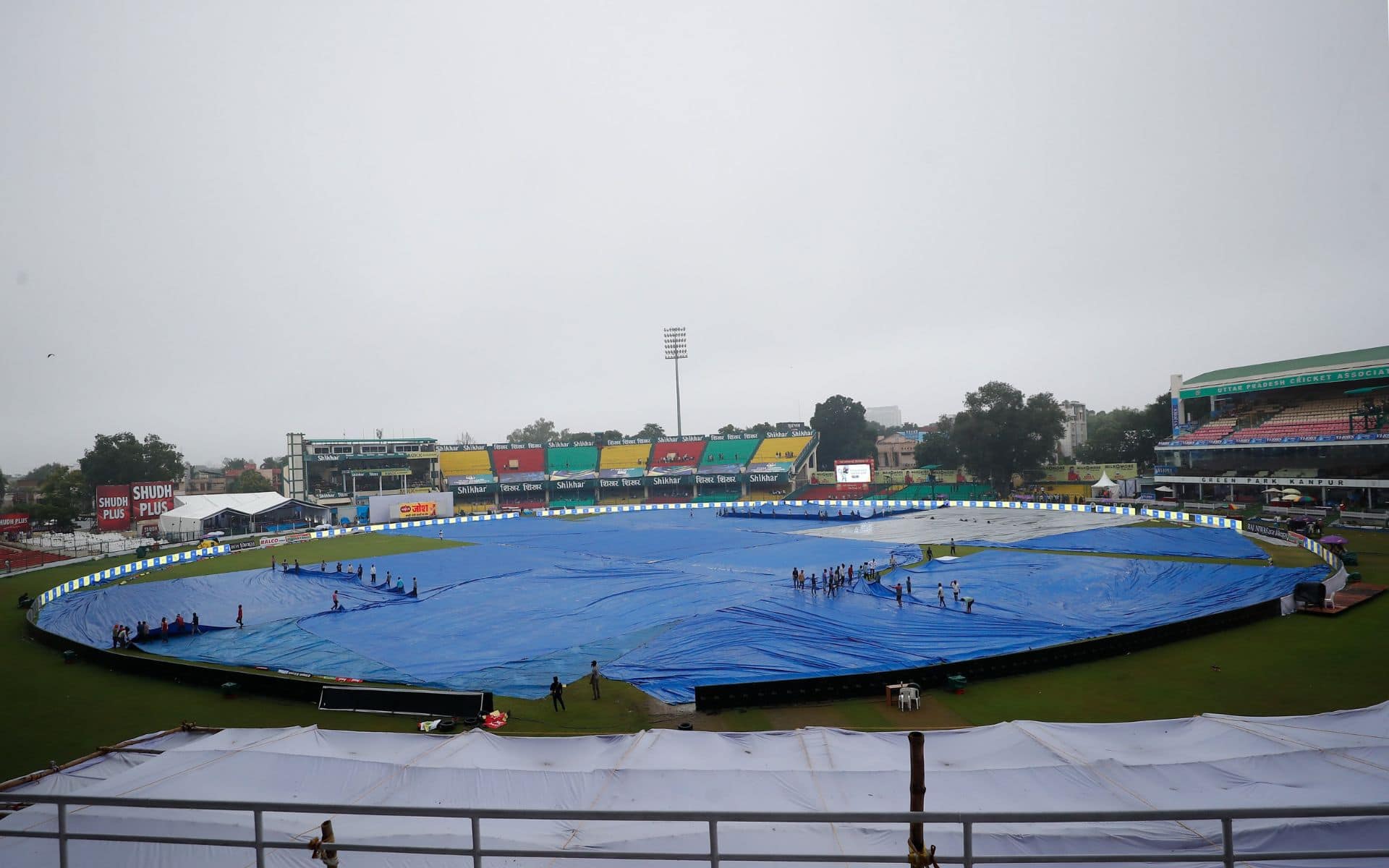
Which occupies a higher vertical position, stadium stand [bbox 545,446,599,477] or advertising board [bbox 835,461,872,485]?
stadium stand [bbox 545,446,599,477]

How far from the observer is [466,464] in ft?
295

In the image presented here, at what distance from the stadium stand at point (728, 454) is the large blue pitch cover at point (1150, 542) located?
156 ft

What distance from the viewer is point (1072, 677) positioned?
18.2 m

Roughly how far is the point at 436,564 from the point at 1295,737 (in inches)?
1581

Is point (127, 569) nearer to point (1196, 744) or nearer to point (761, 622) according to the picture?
point (761, 622)

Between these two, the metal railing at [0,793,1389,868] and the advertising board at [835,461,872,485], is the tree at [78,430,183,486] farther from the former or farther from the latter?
the metal railing at [0,793,1389,868]

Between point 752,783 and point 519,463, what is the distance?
280 ft

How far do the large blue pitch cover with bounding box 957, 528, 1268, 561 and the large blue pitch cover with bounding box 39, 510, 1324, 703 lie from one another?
348 centimetres

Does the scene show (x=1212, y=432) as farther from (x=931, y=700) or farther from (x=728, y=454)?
(x=931, y=700)

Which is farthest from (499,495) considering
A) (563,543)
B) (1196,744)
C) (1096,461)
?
(1196,744)

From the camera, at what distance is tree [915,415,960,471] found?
7894 cm

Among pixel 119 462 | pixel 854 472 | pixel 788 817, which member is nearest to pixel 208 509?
pixel 119 462

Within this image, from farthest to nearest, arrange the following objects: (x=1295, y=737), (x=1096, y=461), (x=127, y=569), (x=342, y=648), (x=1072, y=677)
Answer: (x=1096, y=461) → (x=127, y=569) → (x=342, y=648) → (x=1072, y=677) → (x=1295, y=737)

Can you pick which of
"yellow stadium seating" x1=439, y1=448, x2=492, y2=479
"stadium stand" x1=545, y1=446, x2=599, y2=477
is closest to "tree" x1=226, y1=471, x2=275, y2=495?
"yellow stadium seating" x1=439, y1=448, x2=492, y2=479
